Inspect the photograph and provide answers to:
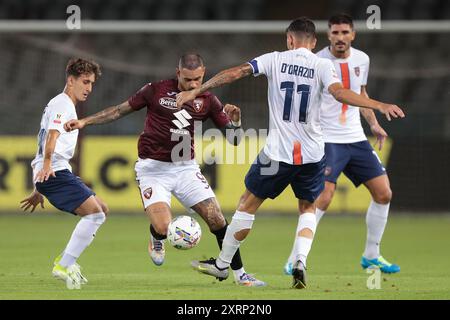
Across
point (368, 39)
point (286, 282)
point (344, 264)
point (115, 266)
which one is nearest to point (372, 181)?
point (344, 264)

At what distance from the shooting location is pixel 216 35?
19.6m

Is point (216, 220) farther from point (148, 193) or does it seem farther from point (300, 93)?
point (300, 93)

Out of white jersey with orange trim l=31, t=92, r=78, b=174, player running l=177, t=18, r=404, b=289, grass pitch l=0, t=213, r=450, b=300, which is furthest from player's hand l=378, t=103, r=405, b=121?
white jersey with orange trim l=31, t=92, r=78, b=174

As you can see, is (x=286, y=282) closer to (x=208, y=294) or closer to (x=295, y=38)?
(x=208, y=294)

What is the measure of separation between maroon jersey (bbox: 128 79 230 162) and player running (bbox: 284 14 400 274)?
1625 mm

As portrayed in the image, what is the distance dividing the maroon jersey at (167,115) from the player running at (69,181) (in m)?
0.62

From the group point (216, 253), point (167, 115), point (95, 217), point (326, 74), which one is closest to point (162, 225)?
point (95, 217)

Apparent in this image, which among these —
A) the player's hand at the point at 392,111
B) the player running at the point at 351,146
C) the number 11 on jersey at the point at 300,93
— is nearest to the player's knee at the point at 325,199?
the player running at the point at 351,146

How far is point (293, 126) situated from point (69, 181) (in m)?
2.00

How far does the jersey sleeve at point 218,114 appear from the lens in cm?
970

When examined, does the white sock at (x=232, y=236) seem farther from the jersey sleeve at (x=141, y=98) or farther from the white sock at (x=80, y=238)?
the jersey sleeve at (x=141, y=98)

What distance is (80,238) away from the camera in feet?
29.8

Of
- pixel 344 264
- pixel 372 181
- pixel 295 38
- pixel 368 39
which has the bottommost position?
pixel 344 264
